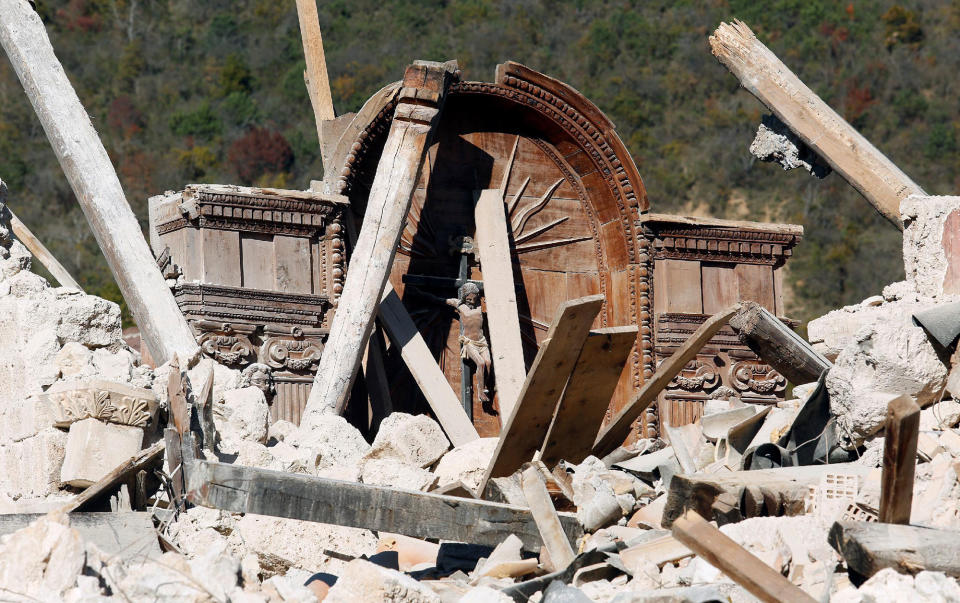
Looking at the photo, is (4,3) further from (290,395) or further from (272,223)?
(290,395)

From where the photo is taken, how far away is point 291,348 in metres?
10.5

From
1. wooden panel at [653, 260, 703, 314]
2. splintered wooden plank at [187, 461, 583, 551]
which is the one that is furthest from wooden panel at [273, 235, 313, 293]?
splintered wooden plank at [187, 461, 583, 551]

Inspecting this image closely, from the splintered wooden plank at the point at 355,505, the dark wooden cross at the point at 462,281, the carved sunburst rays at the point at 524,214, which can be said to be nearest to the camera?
the splintered wooden plank at the point at 355,505

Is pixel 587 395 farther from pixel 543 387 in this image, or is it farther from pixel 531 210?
pixel 531 210

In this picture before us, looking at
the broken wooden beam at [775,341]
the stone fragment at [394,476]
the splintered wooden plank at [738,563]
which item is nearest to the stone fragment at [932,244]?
the broken wooden beam at [775,341]

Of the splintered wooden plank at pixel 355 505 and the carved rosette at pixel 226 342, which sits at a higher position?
the carved rosette at pixel 226 342

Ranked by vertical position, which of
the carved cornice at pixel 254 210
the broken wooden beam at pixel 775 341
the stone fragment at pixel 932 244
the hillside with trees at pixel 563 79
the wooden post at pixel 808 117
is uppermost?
the hillside with trees at pixel 563 79

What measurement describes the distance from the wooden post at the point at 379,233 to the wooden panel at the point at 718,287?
9.91ft

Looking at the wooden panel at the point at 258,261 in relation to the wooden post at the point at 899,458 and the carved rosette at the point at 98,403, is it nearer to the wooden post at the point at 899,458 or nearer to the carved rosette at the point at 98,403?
the carved rosette at the point at 98,403

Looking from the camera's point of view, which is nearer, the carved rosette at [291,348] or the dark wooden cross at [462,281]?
the carved rosette at [291,348]

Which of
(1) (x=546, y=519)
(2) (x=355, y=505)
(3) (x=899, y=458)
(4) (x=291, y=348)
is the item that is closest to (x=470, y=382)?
(4) (x=291, y=348)

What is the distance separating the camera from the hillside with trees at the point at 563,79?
34.2m

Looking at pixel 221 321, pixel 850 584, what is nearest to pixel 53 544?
pixel 850 584

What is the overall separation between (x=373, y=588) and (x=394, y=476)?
9.08ft
